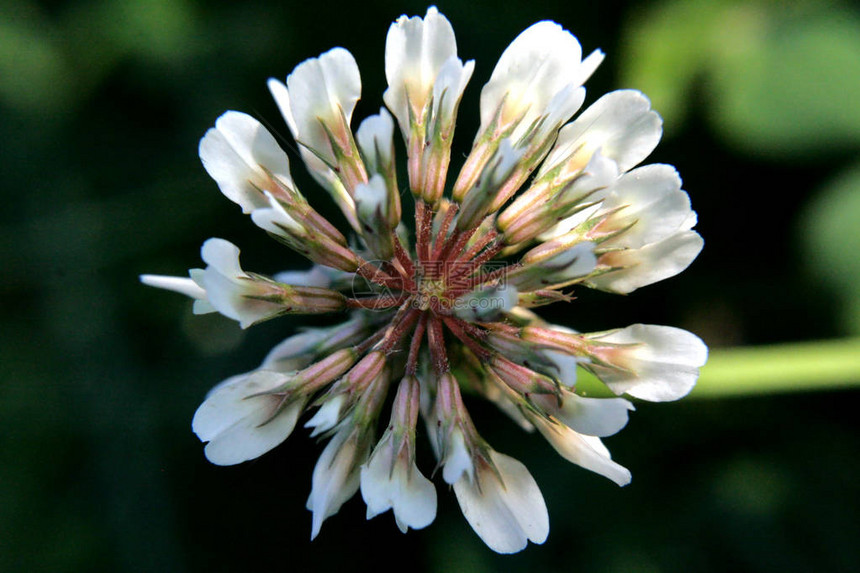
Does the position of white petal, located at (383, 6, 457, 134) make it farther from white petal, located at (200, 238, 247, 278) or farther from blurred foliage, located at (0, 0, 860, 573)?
blurred foliage, located at (0, 0, 860, 573)

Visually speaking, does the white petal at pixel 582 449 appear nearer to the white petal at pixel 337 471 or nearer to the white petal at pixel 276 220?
the white petal at pixel 337 471

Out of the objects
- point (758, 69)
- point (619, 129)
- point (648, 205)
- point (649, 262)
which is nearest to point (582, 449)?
point (649, 262)

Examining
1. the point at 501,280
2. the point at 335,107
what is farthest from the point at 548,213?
the point at 335,107

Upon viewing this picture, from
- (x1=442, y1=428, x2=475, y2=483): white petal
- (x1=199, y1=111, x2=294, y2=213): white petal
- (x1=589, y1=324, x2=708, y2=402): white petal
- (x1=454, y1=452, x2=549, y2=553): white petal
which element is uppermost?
(x1=199, y1=111, x2=294, y2=213): white petal

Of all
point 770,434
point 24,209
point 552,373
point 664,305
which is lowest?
point 770,434

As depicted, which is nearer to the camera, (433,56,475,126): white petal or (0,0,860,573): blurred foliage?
(433,56,475,126): white petal

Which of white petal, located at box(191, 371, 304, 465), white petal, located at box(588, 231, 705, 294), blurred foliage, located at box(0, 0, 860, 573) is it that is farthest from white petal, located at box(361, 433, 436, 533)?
blurred foliage, located at box(0, 0, 860, 573)

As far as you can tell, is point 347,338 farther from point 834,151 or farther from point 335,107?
point 834,151
